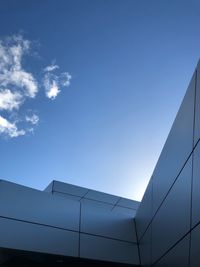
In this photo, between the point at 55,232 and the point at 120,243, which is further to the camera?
the point at 120,243

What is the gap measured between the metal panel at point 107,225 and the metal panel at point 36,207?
0.43 metres

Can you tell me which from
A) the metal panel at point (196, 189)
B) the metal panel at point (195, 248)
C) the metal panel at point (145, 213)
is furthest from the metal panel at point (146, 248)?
the metal panel at point (196, 189)

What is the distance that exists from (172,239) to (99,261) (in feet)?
13.4

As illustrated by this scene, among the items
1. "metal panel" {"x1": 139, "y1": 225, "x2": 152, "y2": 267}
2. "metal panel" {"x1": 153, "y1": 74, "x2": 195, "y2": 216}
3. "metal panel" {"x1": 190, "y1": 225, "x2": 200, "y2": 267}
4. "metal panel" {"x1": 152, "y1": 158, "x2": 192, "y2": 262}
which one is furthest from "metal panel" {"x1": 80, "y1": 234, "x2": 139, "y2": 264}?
"metal panel" {"x1": 190, "y1": 225, "x2": 200, "y2": 267}

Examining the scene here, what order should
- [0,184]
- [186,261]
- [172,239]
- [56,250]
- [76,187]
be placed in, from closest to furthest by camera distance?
[186,261], [172,239], [56,250], [0,184], [76,187]

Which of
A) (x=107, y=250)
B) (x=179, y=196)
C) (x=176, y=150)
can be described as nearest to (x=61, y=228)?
(x=107, y=250)

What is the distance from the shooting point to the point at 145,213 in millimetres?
13969

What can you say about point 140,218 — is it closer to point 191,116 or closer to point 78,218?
point 78,218

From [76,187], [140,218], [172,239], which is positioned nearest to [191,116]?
[172,239]

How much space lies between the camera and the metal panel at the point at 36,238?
11.9 m

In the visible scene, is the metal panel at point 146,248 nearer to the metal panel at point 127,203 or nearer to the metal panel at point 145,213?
the metal panel at point 145,213

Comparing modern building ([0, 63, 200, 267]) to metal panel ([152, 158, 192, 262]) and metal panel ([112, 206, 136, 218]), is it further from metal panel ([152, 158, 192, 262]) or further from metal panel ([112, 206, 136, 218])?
metal panel ([112, 206, 136, 218])

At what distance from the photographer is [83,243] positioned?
43.6 feet

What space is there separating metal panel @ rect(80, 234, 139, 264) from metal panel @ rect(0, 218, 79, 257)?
388 millimetres
